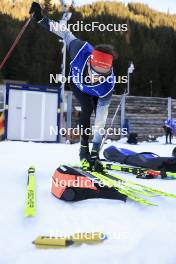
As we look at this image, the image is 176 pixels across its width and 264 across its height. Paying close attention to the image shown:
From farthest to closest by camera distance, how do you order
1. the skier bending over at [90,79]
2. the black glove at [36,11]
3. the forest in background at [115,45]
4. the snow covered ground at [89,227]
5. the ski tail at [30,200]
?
the forest in background at [115,45]
the black glove at [36,11]
the skier bending over at [90,79]
the ski tail at [30,200]
the snow covered ground at [89,227]

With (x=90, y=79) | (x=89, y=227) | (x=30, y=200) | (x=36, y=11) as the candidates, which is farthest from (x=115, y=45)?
(x=89, y=227)

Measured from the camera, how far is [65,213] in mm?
2975

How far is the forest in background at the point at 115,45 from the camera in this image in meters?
33.3

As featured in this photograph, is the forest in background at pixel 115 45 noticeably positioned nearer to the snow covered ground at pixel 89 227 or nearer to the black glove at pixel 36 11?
the black glove at pixel 36 11

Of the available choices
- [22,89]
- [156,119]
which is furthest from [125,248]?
[156,119]

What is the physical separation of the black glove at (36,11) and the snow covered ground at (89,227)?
6.27ft

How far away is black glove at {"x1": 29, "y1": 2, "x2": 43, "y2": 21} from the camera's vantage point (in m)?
4.61

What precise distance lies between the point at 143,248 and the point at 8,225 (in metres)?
0.89

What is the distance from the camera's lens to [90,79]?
14.6ft

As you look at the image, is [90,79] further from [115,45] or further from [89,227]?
[115,45]

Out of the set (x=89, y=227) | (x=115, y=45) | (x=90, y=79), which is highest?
(x=115, y=45)

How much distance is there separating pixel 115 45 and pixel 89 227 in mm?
35112

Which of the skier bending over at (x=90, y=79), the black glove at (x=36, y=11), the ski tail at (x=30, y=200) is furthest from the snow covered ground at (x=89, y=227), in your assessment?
the black glove at (x=36, y=11)

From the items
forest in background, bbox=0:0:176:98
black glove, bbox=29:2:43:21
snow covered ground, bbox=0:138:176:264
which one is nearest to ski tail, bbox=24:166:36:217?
snow covered ground, bbox=0:138:176:264
